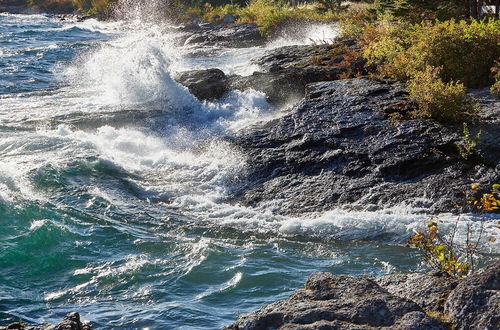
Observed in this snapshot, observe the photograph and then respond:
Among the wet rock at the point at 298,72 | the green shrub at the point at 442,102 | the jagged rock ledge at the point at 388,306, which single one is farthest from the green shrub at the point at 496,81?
the jagged rock ledge at the point at 388,306

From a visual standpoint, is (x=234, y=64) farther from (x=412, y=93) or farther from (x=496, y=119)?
(x=496, y=119)

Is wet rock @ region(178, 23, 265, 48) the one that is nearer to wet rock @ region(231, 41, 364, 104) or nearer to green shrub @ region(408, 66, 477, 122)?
wet rock @ region(231, 41, 364, 104)

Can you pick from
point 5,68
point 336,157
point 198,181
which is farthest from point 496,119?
point 5,68

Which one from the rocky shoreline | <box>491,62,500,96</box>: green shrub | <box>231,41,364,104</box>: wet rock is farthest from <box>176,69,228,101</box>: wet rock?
<box>491,62,500,96</box>: green shrub

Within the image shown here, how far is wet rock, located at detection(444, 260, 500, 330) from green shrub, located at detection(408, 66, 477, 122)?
26.8ft

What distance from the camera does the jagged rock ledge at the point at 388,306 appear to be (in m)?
4.32

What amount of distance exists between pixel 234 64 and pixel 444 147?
1606 cm

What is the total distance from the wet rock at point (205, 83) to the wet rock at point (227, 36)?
46.6ft

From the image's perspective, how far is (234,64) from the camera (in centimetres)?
2652

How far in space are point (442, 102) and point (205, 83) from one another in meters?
8.38

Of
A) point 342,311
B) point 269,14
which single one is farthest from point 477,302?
point 269,14

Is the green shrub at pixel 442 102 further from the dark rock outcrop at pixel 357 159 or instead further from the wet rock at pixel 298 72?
the wet rock at pixel 298 72

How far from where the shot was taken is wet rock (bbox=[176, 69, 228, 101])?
18.5 meters

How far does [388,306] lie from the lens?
A: 177 inches
